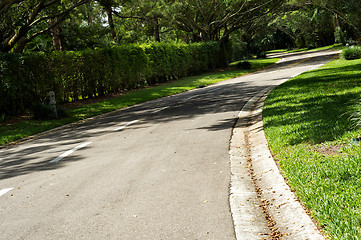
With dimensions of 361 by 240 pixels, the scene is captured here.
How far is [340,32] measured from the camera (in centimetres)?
5759

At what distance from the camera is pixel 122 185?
5648mm

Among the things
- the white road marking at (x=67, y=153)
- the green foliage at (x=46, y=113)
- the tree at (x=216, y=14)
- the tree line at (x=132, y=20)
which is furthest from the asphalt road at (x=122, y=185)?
the tree at (x=216, y=14)

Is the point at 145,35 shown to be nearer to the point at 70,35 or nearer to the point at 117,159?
the point at 70,35

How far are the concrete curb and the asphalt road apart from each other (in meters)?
0.15

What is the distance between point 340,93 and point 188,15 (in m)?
27.8

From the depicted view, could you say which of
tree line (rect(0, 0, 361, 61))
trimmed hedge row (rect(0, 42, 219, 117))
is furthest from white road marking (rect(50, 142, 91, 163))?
tree line (rect(0, 0, 361, 61))

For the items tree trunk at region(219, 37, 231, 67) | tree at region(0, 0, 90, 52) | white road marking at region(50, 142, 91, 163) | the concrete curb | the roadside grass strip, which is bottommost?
the concrete curb

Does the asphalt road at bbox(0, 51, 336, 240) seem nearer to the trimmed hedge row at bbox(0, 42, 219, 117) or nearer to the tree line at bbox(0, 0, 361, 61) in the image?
the trimmed hedge row at bbox(0, 42, 219, 117)

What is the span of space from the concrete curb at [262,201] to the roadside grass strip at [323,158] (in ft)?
0.42

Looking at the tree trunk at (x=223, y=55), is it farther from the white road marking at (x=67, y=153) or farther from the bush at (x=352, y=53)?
the white road marking at (x=67, y=153)

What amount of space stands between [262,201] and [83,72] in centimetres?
1754

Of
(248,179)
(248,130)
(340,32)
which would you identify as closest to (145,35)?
(340,32)

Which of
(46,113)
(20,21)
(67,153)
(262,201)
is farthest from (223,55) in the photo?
(262,201)

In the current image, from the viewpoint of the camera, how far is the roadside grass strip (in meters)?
3.57
